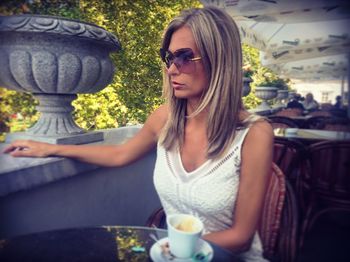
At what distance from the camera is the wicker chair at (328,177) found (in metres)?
2.57

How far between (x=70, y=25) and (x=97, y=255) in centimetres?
118

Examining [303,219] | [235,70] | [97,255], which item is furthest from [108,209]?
[303,219]

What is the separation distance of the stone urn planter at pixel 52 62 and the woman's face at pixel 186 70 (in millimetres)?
433

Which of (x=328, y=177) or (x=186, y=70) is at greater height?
(x=186, y=70)

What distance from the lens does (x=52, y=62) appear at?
159 centimetres

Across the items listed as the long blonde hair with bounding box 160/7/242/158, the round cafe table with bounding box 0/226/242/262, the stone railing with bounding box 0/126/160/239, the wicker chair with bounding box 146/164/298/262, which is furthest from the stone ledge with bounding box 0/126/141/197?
the wicker chair with bounding box 146/164/298/262

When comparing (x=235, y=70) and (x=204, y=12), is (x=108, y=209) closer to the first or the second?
(x=235, y=70)

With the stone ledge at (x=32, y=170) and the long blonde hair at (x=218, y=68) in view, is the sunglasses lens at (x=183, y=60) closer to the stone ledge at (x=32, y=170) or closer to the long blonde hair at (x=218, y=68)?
the long blonde hair at (x=218, y=68)

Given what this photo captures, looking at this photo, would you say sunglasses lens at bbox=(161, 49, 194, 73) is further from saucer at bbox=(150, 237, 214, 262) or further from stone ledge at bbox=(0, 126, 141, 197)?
saucer at bbox=(150, 237, 214, 262)

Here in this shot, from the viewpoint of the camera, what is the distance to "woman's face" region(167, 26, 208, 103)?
63.6 inches

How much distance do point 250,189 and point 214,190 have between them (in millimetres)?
179

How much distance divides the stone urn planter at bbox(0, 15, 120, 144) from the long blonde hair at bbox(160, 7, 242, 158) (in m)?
0.47

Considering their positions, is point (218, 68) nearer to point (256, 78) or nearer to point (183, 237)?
point (183, 237)

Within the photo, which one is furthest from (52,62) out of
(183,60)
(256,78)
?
(256,78)
